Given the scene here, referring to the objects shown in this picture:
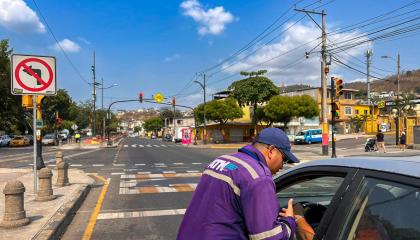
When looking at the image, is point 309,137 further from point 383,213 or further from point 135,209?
point 383,213

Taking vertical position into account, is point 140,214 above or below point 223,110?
below

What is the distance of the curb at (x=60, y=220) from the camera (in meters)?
6.54

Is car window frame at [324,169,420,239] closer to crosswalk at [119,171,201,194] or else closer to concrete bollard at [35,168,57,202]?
concrete bollard at [35,168,57,202]

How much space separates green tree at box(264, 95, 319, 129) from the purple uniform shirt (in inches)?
2108

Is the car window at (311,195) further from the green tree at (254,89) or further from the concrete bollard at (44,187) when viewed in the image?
the green tree at (254,89)

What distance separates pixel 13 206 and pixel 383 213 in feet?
20.9

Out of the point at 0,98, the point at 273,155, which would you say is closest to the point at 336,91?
the point at 273,155

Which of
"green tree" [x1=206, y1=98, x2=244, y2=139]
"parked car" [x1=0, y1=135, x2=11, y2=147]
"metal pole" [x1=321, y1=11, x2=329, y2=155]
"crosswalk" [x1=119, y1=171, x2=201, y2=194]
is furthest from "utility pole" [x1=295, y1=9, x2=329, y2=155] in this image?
"parked car" [x1=0, y1=135, x2=11, y2=147]

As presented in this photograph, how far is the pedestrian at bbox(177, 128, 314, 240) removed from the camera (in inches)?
89.5

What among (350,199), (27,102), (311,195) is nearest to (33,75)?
(27,102)

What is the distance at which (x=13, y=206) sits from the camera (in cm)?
707

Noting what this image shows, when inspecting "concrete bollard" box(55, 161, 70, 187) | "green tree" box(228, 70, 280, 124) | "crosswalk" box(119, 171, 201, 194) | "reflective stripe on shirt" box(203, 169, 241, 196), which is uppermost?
"green tree" box(228, 70, 280, 124)

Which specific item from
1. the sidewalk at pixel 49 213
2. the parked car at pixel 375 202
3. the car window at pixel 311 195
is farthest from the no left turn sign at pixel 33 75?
the parked car at pixel 375 202

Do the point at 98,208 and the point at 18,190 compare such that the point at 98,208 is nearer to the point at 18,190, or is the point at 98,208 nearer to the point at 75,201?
the point at 75,201
